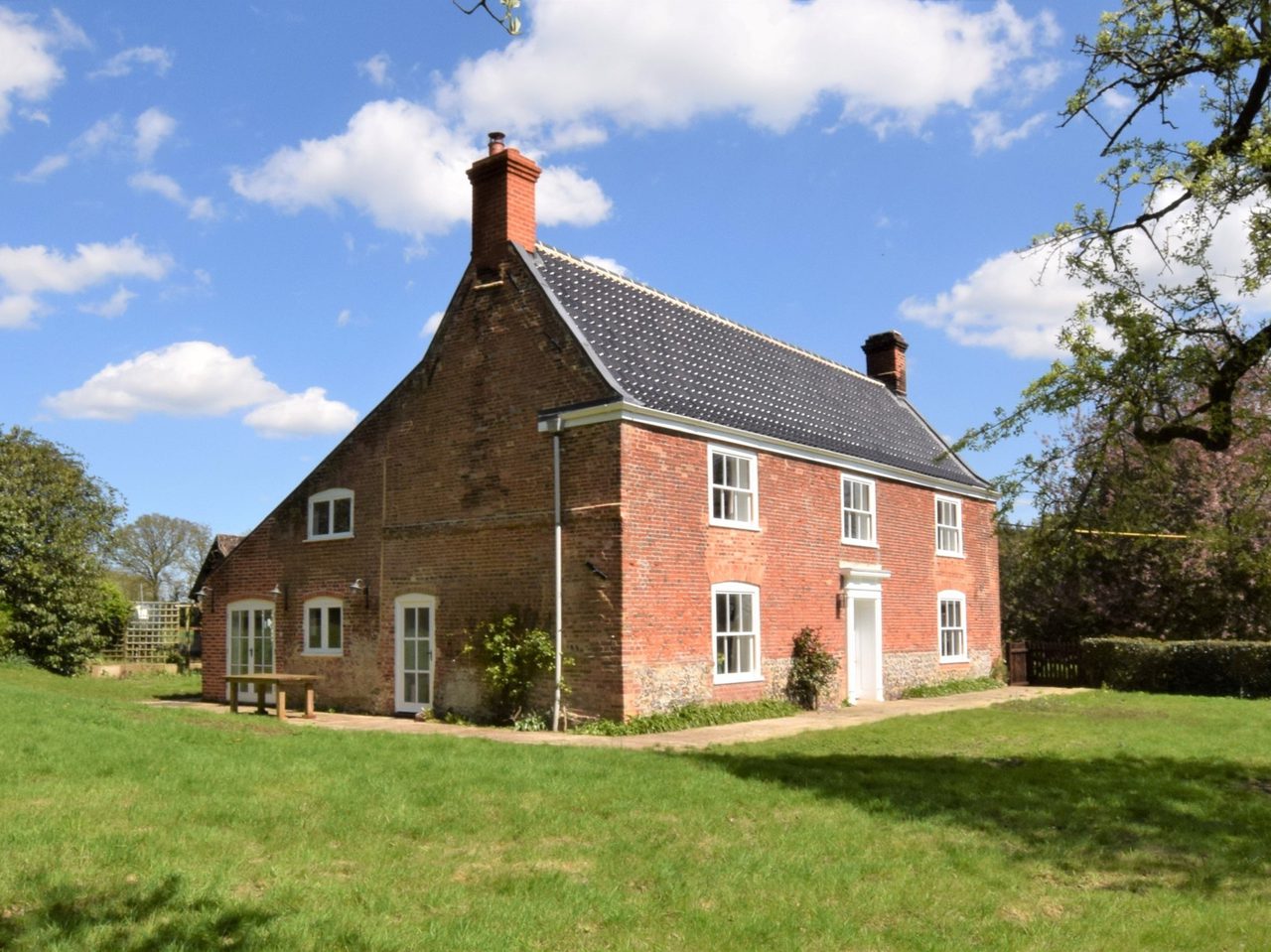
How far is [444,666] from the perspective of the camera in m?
18.6

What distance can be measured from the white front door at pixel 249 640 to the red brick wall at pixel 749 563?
979cm

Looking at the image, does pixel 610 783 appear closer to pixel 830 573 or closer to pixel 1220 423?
pixel 1220 423

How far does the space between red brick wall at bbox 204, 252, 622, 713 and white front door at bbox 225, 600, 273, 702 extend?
1.75ft

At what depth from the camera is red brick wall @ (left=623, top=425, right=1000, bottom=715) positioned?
16531 millimetres

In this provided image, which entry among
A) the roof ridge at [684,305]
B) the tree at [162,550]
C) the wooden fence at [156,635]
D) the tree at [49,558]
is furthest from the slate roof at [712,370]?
the tree at [162,550]

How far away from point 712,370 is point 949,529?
9.66m

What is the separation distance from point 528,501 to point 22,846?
11005 millimetres

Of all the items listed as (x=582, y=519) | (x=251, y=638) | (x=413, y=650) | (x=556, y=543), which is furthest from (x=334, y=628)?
(x=582, y=519)

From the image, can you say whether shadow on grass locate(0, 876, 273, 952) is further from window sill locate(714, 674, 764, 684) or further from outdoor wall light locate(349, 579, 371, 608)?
outdoor wall light locate(349, 579, 371, 608)

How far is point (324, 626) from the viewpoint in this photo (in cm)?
2120

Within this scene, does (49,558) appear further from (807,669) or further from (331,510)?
(807,669)

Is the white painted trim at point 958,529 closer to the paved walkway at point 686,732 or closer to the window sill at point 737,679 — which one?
the paved walkway at point 686,732

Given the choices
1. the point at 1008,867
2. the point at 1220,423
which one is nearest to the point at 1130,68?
the point at 1220,423

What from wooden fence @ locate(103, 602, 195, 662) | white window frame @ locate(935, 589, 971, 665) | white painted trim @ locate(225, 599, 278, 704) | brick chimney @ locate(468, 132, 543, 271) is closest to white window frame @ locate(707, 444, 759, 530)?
brick chimney @ locate(468, 132, 543, 271)
